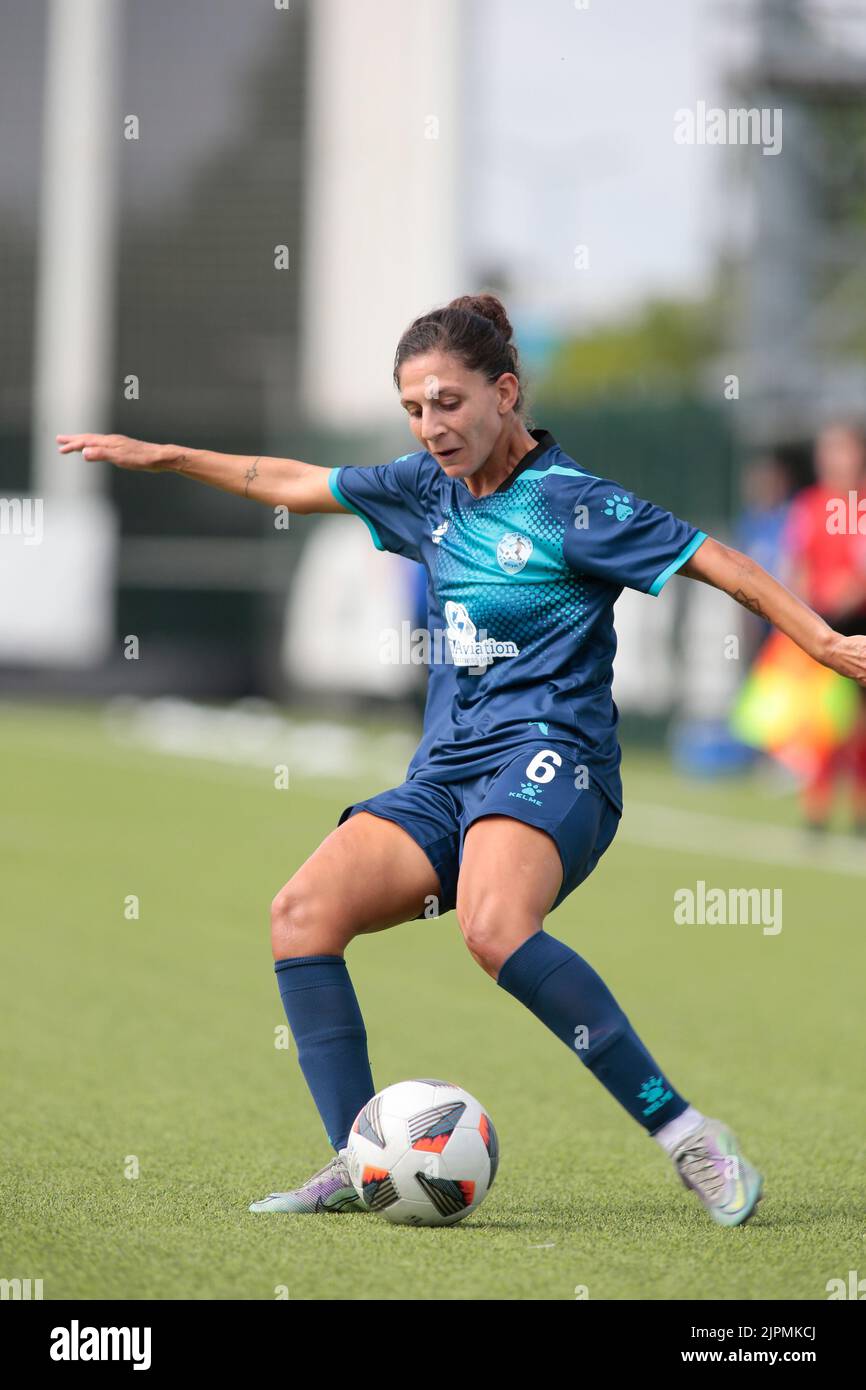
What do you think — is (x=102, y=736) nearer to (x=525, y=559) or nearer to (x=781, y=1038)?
(x=781, y=1038)

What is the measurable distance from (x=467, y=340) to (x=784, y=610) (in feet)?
2.96

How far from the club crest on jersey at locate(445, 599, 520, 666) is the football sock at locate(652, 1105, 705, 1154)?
1.06 metres

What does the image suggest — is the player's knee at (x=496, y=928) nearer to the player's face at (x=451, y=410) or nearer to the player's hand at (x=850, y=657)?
the player's hand at (x=850, y=657)

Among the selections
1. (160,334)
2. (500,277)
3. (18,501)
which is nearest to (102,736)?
(18,501)

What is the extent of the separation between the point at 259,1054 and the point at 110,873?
4311 mm

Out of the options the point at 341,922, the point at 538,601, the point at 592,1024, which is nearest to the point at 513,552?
the point at 538,601

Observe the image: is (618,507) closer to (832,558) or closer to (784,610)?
(784,610)

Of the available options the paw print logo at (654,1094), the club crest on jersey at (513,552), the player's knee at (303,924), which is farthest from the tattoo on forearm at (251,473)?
the paw print logo at (654,1094)

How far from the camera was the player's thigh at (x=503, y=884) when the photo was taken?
452 cm

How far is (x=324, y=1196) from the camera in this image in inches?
186

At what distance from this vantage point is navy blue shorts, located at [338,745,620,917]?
4.62 m

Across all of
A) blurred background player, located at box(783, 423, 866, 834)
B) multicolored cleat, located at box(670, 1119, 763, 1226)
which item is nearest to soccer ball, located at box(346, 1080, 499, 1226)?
multicolored cleat, located at box(670, 1119, 763, 1226)

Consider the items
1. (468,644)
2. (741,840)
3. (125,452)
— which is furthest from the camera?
(741,840)

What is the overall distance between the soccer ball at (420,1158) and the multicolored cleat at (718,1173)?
0.43 metres
